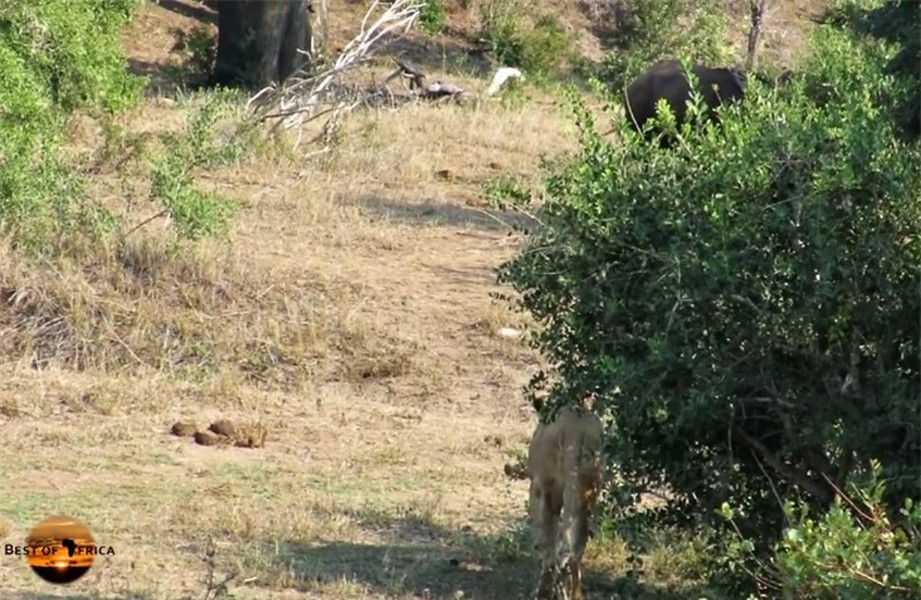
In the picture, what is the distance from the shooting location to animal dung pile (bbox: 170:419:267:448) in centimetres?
956

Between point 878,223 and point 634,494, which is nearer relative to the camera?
point 878,223

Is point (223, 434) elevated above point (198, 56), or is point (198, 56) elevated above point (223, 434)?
point (198, 56)

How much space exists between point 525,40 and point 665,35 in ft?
6.88

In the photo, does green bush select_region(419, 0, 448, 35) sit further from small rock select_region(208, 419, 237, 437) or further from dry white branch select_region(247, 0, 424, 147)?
small rock select_region(208, 419, 237, 437)

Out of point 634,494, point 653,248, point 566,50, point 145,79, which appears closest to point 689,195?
point 653,248

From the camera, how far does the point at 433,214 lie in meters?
14.9

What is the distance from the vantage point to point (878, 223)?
251 inches

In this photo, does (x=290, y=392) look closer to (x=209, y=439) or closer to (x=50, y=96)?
(x=209, y=439)

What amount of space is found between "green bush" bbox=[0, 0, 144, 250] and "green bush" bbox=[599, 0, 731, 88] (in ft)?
31.5

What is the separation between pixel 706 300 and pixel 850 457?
0.77 m

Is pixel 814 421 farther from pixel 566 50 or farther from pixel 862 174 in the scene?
pixel 566 50

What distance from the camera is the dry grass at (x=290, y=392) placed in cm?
768
